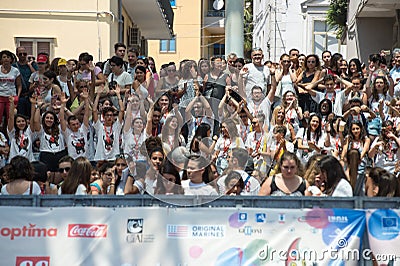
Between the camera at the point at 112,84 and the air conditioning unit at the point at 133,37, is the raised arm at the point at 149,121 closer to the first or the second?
the camera at the point at 112,84

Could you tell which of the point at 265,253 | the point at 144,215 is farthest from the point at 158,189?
the point at 265,253

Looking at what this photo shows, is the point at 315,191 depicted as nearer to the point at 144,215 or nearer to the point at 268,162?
the point at 144,215

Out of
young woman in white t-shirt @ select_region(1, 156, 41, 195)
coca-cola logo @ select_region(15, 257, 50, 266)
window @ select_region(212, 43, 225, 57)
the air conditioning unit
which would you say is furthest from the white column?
window @ select_region(212, 43, 225, 57)

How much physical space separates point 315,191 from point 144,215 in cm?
177

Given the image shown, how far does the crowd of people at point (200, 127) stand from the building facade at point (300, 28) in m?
18.9

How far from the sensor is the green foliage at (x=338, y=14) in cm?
3016

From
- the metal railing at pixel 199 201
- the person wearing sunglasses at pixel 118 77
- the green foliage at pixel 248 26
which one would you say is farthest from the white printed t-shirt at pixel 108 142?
the green foliage at pixel 248 26

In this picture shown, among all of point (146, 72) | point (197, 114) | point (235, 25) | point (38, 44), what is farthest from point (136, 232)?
point (38, 44)

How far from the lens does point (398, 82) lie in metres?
13.6

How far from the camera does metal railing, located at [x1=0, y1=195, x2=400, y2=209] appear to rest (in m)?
7.65

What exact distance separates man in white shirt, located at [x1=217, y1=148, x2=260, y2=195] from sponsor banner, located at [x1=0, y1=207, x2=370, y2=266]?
1127 mm

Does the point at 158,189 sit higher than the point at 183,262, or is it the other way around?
the point at 158,189

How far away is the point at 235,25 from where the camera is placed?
14023 mm

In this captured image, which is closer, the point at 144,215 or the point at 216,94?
the point at 144,215
